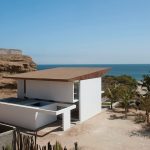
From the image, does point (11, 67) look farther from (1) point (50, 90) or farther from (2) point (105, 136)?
(2) point (105, 136)

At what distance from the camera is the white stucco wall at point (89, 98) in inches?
875

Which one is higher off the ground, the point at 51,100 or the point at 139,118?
the point at 51,100

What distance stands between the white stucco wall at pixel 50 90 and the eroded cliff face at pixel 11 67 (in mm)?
15847

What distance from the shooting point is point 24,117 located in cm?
2031

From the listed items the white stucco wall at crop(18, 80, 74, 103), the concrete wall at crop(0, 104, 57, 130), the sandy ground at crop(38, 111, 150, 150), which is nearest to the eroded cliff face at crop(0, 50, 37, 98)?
the white stucco wall at crop(18, 80, 74, 103)

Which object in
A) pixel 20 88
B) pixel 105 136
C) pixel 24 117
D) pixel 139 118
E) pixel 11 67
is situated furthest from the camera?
pixel 11 67

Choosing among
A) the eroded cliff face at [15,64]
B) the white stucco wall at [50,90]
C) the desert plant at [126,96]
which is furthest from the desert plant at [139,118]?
the eroded cliff face at [15,64]

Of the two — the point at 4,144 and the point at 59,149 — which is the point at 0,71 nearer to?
the point at 4,144

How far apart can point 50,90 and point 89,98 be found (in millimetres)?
4109

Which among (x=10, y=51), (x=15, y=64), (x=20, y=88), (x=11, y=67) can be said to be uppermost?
(x=10, y=51)

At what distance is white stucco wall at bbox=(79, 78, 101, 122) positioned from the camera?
72.9 feet

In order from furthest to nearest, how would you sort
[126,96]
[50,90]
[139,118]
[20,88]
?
[20,88] → [126,96] → [139,118] → [50,90]

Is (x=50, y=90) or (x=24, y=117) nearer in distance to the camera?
(x=24, y=117)

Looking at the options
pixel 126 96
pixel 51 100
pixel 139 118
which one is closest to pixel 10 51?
pixel 51 100
